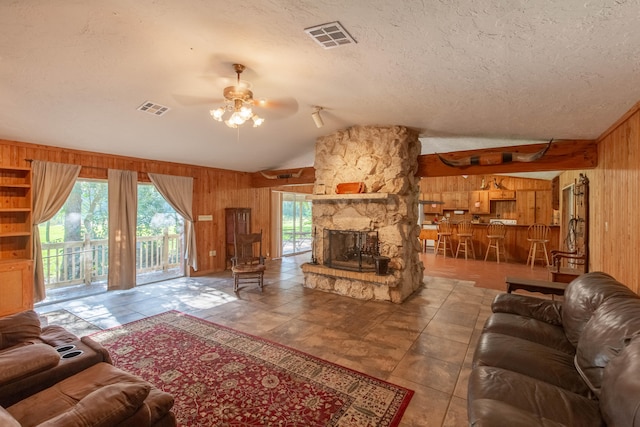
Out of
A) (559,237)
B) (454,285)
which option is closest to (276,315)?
(454,285)

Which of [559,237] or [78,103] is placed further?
[559,237]

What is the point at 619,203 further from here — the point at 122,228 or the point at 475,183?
the point at 122,228

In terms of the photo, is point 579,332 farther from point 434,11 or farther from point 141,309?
point 141,309

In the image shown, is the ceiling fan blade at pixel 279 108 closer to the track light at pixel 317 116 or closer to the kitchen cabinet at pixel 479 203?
the track light at pixel 317 116

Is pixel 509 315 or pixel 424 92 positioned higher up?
pixel 424 92

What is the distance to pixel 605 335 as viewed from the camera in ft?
5.34

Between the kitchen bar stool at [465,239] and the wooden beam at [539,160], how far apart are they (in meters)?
4.00

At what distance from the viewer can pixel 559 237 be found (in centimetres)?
711

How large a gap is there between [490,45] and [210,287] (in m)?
5.15

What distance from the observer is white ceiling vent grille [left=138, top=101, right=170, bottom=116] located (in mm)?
3467

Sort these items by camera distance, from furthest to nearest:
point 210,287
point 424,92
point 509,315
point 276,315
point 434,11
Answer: point 210,287 → point 276,315 → point 424,92 → point 509,315 → point 434,11

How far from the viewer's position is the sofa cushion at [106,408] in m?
1.10

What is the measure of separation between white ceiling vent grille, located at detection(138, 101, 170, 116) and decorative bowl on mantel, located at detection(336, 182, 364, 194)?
2.73 m

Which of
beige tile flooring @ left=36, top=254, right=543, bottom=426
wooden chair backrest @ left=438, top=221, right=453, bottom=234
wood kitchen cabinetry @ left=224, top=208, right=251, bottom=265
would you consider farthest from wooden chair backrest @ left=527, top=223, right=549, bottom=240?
wood kitchen cabinetry @ left=224, top=208, right=251, bottom=265
